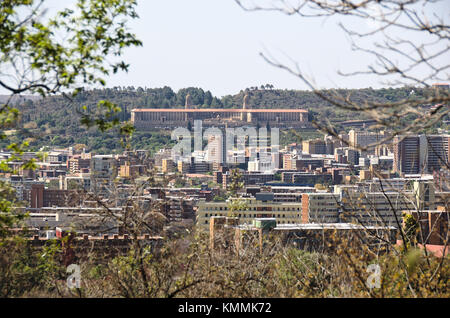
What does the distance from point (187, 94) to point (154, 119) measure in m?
15.6

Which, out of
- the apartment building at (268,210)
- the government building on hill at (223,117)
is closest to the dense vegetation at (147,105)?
the government building on hill at (223,117)

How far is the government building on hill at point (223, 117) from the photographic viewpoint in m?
94.4

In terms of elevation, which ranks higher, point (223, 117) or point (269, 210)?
point (223, 117)

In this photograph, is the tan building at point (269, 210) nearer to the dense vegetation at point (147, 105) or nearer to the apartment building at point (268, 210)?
the apartment building at point (268, 210)

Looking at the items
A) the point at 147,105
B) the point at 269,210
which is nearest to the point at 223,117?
the point at 147,105

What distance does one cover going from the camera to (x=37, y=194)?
42312 mm

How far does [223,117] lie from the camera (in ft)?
328

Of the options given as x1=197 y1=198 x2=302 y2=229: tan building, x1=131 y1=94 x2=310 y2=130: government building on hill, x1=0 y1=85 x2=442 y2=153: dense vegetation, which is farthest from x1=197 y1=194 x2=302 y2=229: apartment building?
x1=131 y1=94 x2=310 y2=130: government building on hill

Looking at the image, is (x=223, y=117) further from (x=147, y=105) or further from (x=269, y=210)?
(x=269, y=210)

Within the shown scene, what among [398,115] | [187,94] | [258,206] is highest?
[187,94]
